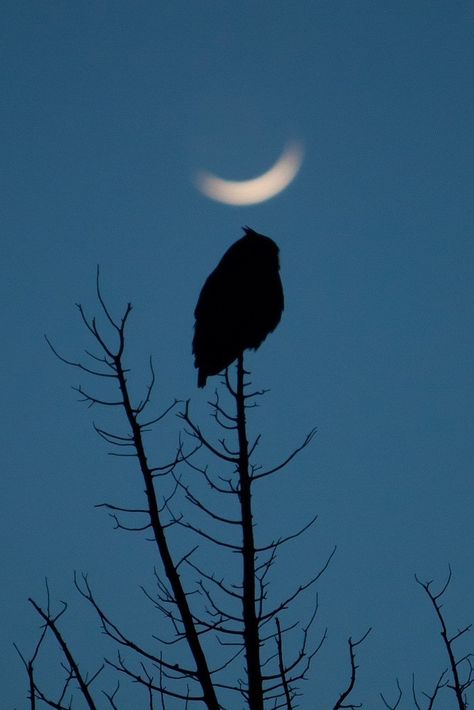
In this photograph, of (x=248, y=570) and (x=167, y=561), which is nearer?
(x=167, y=561)

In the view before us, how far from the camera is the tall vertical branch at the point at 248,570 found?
2.72 metres

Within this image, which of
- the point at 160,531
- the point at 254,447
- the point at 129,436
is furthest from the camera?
the point at 254,447

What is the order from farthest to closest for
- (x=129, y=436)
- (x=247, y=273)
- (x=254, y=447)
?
(x=247, y=273) < (x=254, y=447) < (x=129, y=436)

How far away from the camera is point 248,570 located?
10.0 ft

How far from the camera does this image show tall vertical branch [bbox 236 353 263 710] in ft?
8.92

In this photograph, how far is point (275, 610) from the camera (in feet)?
9.95

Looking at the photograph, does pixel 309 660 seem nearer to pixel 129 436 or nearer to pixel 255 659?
pixel 255 659

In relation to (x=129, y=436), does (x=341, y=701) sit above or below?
below

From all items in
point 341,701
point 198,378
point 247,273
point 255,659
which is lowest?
point 341,701

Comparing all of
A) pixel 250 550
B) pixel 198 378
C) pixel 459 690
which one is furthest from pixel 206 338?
pixel 459 690

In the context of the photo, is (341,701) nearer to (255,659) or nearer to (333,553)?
(255,659)

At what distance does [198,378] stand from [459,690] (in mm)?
4082

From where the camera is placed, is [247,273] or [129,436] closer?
[129,436]

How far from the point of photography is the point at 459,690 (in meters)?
3.13
